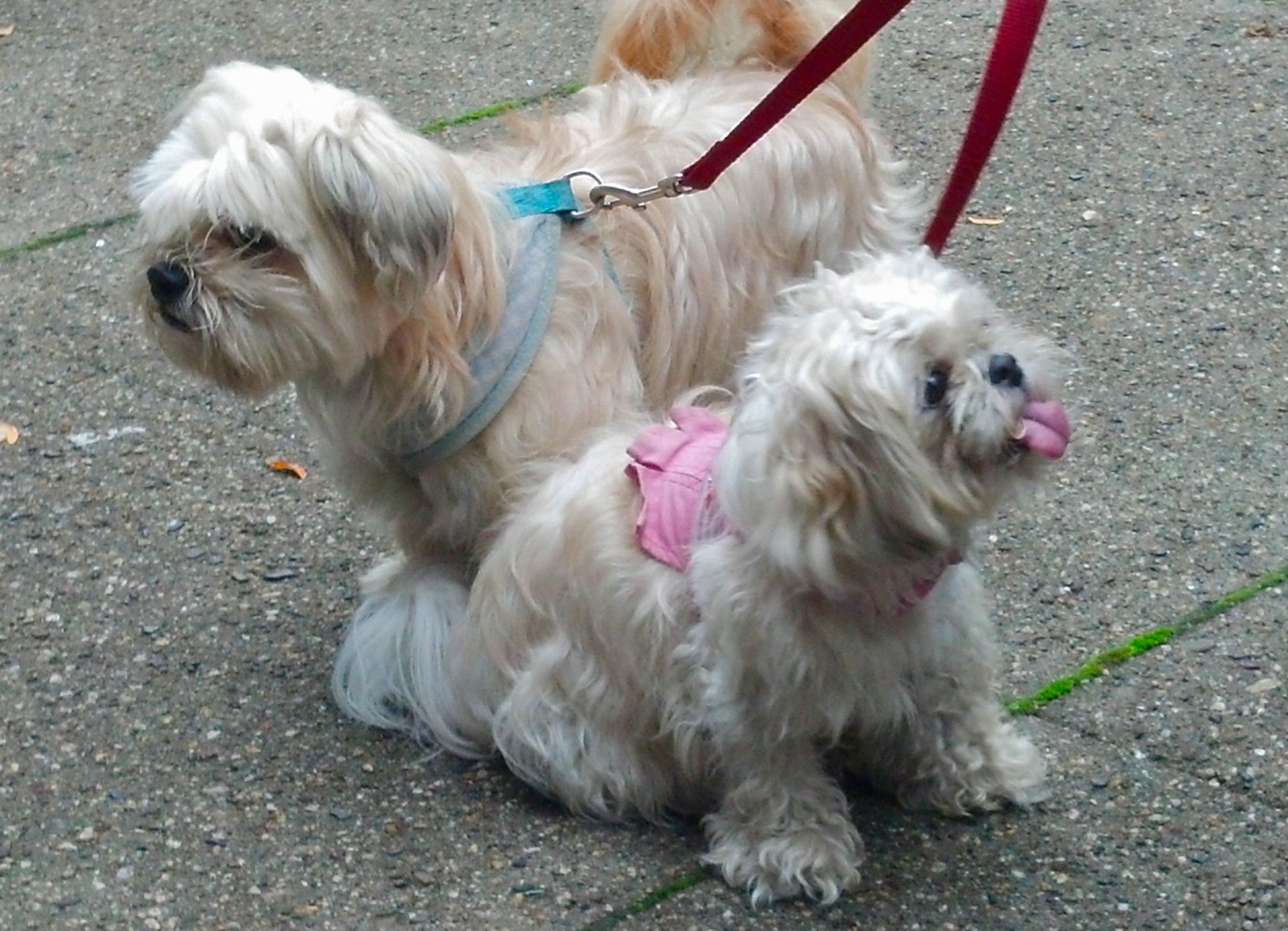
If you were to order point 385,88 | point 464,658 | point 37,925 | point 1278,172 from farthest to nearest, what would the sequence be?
point 385,88
point 1278,172
point 464,658
point 37,925

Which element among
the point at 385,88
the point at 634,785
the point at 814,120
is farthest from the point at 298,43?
the point at 634,785

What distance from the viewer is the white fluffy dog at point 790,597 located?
2.85 meters

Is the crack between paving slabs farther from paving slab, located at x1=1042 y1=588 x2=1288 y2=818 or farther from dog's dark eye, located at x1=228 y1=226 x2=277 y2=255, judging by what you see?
dog's dark eye, located at x1=228 y1=226 x2=277 y2=255

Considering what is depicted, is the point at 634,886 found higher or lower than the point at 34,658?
higher

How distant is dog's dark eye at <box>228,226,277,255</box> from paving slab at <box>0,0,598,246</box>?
2816mm

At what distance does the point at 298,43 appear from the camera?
7.31m

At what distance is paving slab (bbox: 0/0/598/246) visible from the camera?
21.2 feet

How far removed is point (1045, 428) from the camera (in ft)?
9.61

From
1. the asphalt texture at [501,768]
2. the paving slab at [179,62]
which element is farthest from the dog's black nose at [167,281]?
the paving slab at [179,62]

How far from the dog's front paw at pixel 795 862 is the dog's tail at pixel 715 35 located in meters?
2.09

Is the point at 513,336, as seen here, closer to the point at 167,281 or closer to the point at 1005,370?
the point at 167,281

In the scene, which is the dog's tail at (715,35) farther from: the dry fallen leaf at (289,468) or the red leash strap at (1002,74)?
the dry fallen leaf at (289,468)

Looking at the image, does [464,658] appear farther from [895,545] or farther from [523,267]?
[895,545]

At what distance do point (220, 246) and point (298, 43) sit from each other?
403cm
